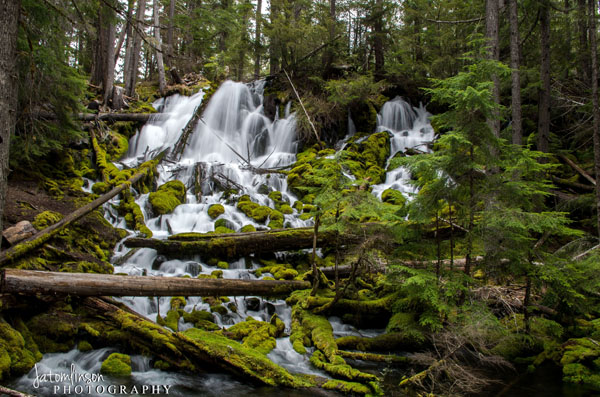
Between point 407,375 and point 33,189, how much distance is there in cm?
1078

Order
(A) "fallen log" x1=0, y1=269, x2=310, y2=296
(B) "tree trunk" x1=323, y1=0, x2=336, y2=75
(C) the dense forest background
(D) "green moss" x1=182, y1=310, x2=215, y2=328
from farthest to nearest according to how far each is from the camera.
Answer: (B) "tree trunk" x1=323, y1=0, x2=336, y2=75 → (D) "green moss" x1=182, y1=310, x2=215, y2=328 → (C) the dense forest background → (A) "fallen log" x1=0, y1=269, x2=310, y2=296

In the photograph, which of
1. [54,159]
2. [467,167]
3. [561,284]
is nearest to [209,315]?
[467,167]

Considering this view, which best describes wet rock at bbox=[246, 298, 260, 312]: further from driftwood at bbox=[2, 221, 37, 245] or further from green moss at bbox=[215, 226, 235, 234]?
driftwood at bbox=[2, 221, 37, 245]

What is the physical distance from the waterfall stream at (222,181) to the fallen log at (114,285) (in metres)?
0.48

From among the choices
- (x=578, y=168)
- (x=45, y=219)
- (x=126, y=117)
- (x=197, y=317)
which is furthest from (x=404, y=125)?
(x=45, y=219)

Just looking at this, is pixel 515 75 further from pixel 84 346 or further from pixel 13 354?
A: pixel 13 354

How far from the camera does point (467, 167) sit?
5.59m

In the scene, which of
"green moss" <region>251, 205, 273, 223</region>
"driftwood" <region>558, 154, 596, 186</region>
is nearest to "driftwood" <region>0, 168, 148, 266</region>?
"green moss" <region>251, 205, 273, 223</region>

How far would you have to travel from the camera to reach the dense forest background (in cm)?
544

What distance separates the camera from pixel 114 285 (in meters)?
5.85

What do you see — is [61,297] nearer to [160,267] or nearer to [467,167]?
[160,267]

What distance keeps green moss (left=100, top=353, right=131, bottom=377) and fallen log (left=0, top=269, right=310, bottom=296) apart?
3.29ft

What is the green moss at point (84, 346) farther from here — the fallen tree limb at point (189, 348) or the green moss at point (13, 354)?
the green moss at point (13, 354)

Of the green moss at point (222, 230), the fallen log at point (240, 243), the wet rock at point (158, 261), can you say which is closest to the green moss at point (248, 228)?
the green moss at point (222, 230)
